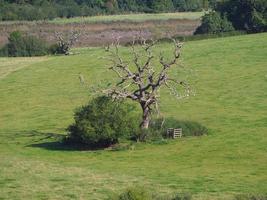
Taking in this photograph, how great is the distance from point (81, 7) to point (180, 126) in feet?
Result: 333

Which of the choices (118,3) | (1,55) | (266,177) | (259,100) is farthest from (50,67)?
(118,3)

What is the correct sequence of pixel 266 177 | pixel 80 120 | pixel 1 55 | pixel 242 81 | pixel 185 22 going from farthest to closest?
pixel 185 22 → pixel 1 55 → pixel 242 81 → pixel 80 120 → pixel 266 177

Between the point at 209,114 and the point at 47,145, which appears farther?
the point at 209,114

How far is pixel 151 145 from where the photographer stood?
42.8 m

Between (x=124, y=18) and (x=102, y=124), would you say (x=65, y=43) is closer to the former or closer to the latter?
(x=124, y=18)

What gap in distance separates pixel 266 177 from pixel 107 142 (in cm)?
1212

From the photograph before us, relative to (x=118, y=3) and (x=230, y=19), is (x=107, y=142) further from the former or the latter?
(x=118, y=3)

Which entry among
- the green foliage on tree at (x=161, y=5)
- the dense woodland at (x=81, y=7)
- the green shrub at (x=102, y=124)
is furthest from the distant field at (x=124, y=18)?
the green shrub at (x=102, y=124)

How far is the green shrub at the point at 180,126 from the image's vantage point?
45.1m

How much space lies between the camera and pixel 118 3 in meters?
158

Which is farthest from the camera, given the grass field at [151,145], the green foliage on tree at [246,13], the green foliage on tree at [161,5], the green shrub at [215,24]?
the green foliage on tree at [161,5]

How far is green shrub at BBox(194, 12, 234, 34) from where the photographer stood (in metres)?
97.8

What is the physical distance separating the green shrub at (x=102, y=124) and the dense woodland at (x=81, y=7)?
87651 millimetres

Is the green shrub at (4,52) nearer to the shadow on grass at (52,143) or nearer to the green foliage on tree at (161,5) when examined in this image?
the shadow on grass at (52,143)
